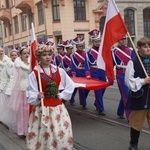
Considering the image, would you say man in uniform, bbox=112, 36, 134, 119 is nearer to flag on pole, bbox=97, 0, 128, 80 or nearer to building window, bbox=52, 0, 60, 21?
flag on pole, bbox=97, 0, 128, 80

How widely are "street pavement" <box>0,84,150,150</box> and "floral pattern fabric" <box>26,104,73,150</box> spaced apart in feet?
4.43

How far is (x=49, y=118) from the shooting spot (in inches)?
178

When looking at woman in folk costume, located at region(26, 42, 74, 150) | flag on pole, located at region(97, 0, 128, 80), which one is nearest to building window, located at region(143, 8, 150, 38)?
flag on pole, located at region(97, 0, 128, 80)

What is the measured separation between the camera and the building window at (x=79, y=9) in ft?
102

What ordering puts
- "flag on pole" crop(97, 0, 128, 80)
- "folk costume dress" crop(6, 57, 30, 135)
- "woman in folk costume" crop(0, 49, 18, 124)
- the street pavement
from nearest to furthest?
"flag on pole" crop(97, 0, 128, 80)
the street pavement
"folk costume dress" crop(6, 57, 30, 135)
"woman in folk costume" crop(0, 49, 18, 124)

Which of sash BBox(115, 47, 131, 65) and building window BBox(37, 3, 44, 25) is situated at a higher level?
building window BBox(37, 3, 44, 25)

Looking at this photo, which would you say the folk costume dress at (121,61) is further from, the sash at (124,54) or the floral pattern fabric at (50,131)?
the floral pattern fabric at (50,131)

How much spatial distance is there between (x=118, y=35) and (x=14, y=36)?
39.0m

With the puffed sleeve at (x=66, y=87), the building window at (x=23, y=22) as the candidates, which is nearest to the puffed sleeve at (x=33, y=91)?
the puffed sleeve at (x=66, y=87)

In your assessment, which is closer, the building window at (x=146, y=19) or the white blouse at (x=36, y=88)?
the white blouse at (x=36, y=88)

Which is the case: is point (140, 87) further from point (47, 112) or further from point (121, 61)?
point (121, 61)

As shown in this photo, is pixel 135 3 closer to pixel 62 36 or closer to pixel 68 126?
pixel 62 36

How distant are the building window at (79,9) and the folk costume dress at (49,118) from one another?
88.2 ft

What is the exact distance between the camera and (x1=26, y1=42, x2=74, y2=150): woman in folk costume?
4469 millimetres
